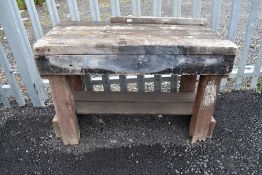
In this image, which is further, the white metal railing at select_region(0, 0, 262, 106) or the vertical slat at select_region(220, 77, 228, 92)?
the vertical slat at select_region(220, 77, 228, 92)

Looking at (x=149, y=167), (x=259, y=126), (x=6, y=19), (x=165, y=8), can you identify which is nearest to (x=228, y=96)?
(x=259, y=126)

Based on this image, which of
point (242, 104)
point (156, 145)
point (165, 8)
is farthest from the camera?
point (165, 8)

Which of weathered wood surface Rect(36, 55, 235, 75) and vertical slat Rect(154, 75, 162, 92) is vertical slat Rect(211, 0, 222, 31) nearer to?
vertical slat Rect(154, 75, 162, 92)

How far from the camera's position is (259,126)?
2340 mm

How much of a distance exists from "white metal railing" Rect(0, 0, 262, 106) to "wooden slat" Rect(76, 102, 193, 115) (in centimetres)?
38

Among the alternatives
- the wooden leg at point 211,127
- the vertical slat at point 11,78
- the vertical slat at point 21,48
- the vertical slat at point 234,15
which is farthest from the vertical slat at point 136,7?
the vertical slat at point 11,78

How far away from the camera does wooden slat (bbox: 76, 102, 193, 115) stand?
2.19 meters

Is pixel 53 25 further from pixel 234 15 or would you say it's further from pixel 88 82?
pixel 234 15

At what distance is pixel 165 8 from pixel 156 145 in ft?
13.7

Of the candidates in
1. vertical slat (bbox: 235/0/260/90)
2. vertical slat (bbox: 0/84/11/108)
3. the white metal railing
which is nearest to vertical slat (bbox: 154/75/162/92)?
the white metal railing

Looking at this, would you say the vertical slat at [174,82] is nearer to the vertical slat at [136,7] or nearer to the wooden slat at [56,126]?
the vertical slat at [136,7]

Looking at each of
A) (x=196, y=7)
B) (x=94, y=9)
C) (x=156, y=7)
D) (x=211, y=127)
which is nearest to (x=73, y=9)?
(x=94, y=9)

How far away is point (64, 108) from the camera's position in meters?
1.93

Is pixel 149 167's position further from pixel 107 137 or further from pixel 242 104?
pixel 242 104
